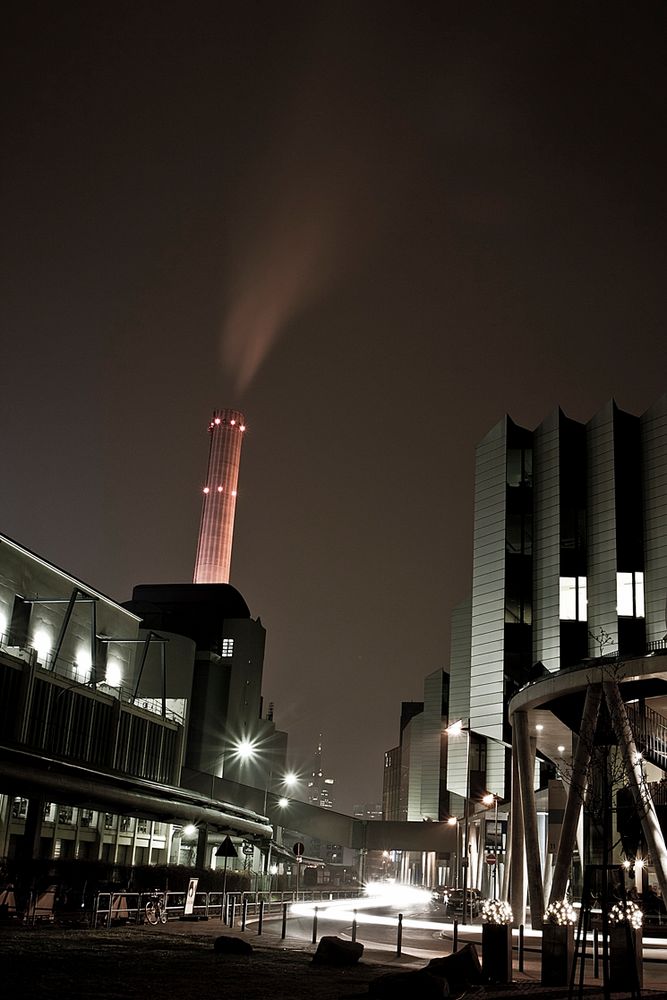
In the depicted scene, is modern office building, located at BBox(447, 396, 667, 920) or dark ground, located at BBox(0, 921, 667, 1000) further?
modern office building, located at BBox(447, 396, 667, 920)

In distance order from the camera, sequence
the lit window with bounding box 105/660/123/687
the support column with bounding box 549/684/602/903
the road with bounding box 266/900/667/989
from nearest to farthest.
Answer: the road with bounding box 266/900/667/989 → the support column with bounding box 549/684/602/903 → the lit window with bounding box 105/660/123/687

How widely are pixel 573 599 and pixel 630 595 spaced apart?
12.6 feet

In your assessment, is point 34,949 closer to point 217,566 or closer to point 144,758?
point 144,758

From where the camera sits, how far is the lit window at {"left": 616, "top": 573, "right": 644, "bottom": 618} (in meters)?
62.5

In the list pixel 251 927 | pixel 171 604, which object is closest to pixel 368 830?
pixel 171 604

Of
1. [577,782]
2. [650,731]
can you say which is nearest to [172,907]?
[577,782]

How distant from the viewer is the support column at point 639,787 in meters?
28.9

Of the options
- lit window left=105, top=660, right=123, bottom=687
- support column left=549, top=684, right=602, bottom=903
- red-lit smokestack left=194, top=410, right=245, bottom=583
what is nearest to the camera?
support column left=549, top=684, right=602, bottom=903

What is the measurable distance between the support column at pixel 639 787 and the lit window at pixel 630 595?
107ft

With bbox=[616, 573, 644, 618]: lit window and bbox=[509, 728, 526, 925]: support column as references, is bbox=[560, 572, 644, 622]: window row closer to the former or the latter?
bbox=[616, 573, 644, 618]: lit window

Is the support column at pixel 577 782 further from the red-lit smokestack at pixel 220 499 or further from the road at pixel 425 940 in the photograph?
the red-lit smokestack at pixel 220 499

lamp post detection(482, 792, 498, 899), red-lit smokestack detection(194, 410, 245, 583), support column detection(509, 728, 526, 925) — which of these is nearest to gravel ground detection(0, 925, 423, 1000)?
support column detection(509, 728, 526, 925)

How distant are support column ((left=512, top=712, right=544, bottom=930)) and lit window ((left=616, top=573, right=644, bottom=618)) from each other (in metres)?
24.4

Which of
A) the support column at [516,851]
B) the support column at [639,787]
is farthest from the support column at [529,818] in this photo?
the support column at [639,787]
